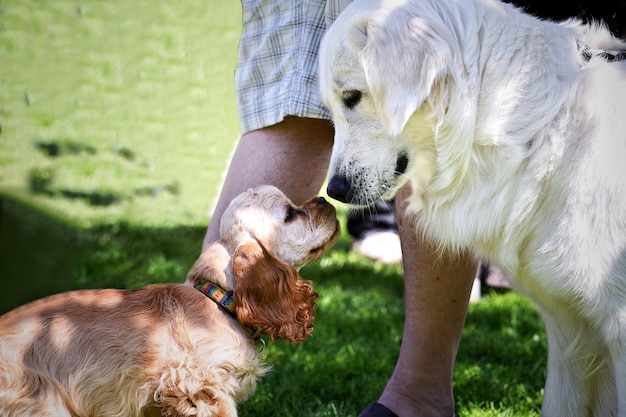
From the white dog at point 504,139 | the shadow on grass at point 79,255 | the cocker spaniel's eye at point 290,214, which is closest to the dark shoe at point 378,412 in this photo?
the white dog at point 504,139

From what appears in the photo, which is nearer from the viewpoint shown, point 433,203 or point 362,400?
point 433,203

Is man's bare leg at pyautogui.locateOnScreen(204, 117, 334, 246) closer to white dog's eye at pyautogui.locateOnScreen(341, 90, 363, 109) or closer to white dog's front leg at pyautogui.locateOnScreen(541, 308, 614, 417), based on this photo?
white dog's eye at pyautogui.locateOnScreen(341, 90, 363, 109)

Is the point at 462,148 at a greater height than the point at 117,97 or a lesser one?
greater

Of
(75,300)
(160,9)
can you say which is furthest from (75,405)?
(160,9)

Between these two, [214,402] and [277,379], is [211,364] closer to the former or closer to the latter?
[214,402]

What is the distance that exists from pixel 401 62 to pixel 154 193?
5816 mm

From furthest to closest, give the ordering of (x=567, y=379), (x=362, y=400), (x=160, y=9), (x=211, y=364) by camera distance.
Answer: (x=160, y=9), (x=362, y=400), (x=567, y=379), (x=211, y=364)

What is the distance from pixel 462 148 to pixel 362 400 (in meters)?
1.56

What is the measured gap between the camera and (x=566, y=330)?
2.49 meters

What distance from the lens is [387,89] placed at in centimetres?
233

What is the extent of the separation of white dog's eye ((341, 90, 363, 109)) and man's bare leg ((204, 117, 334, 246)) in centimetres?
57

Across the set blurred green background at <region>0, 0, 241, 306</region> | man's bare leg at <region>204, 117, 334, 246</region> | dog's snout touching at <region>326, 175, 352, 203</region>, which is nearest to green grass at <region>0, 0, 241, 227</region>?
blurred green background at <region>0, 0, 241, 306</region>

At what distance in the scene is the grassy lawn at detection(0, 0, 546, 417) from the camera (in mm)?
3695

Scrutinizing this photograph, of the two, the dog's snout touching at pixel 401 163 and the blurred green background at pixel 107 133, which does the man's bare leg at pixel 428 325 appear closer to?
the dog's snout touching at pixel 401 163
